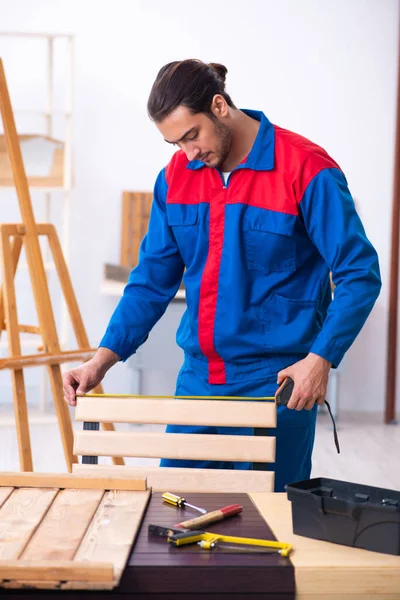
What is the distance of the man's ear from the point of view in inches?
74.0

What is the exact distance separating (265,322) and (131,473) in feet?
1.49

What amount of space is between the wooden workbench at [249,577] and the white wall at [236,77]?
453 centimetres

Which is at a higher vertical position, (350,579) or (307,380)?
(307,380)

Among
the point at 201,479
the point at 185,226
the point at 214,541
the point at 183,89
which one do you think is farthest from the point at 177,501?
the point at 183,89

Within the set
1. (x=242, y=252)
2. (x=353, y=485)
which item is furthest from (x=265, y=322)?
(x=353, y=485)

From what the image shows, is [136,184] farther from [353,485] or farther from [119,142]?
[353,485]

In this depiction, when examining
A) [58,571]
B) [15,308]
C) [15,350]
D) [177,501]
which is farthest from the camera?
[15,308]

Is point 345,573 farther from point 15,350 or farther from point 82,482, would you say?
point 15,350

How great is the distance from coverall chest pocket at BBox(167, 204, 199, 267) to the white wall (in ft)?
12.0

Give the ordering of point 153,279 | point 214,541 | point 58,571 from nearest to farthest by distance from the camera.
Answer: point 58,571, point 214,541, point 153,279

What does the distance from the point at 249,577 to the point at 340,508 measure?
0.18 metres

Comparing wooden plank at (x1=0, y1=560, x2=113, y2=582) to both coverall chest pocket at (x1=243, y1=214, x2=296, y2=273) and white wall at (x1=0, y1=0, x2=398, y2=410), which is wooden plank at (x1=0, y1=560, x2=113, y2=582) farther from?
white wall at (x1=0, y1=0, x2=398, y2=410)

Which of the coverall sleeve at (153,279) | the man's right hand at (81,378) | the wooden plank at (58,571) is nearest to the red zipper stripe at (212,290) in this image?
the coverall sleeve at (153,279)

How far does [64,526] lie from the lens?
1.25 m
